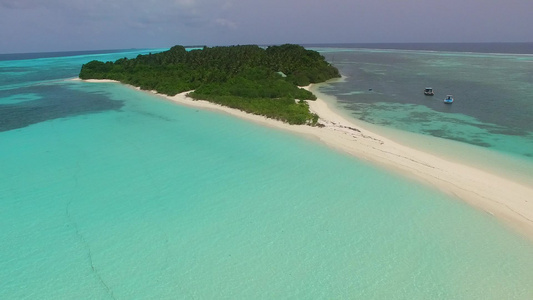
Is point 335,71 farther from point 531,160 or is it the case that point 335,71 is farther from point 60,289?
point 60,289

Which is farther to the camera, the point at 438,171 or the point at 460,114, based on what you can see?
the point at 460,114

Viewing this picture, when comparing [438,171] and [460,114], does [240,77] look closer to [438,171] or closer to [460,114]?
[460,114]

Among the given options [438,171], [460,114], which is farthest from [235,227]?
[460,114]

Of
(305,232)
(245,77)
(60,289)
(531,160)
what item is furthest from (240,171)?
(245,77)

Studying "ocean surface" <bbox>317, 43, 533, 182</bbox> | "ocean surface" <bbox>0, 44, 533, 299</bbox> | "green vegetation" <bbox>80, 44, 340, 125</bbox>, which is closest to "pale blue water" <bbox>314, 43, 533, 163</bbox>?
"ocean surface" <bbox>317, 43, 533, 182</bbox>

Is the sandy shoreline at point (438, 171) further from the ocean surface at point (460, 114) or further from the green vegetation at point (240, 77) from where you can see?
the green vegetation at point (240, 77)
